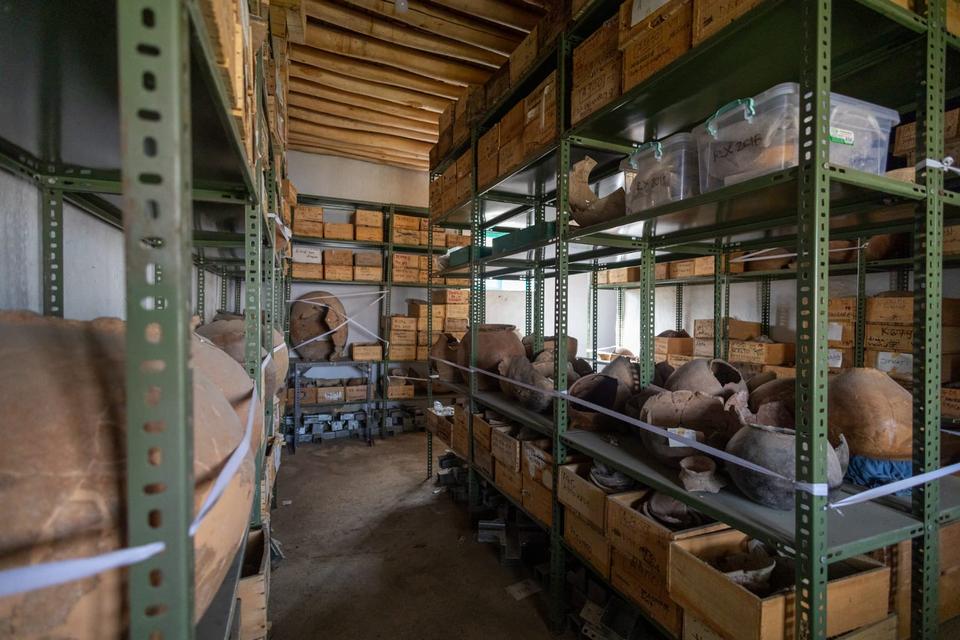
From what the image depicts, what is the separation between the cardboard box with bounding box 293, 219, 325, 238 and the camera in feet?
15.4

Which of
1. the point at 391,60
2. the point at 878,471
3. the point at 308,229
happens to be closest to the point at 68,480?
the point at 878,471

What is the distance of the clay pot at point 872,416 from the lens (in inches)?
54.2

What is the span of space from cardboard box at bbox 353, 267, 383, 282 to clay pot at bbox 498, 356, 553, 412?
9.19 feet

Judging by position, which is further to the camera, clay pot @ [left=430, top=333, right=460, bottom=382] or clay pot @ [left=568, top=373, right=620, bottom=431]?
clay pot @ [left=430, top=333, right=460, bottom=382]

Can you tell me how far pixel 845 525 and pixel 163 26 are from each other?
1.71 m

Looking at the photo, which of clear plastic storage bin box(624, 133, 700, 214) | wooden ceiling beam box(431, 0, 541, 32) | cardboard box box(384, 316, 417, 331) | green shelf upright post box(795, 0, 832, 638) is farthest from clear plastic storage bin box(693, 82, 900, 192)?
cardboard box box(384, 316, 417, 331)

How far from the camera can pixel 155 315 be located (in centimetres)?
47

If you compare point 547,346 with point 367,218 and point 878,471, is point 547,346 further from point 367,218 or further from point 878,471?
point 367,218

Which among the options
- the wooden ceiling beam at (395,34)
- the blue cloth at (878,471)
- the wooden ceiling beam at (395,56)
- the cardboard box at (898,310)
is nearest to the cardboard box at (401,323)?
the wooden ceiling beam at (395,56)

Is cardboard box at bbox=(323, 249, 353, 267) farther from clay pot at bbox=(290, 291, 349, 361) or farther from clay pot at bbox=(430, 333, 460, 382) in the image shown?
clay pot at bbox=(430, 333, 460, 382)

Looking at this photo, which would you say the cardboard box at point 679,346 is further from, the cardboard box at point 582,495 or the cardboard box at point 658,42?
the cardboard box at point 658,42

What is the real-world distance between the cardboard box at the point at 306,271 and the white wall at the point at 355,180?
36.8 inches

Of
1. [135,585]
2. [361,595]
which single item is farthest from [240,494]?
[361,595]

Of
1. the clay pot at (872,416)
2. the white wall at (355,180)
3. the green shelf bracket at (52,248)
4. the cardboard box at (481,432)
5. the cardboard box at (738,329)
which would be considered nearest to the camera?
the green shelf bracket at (52,248)
